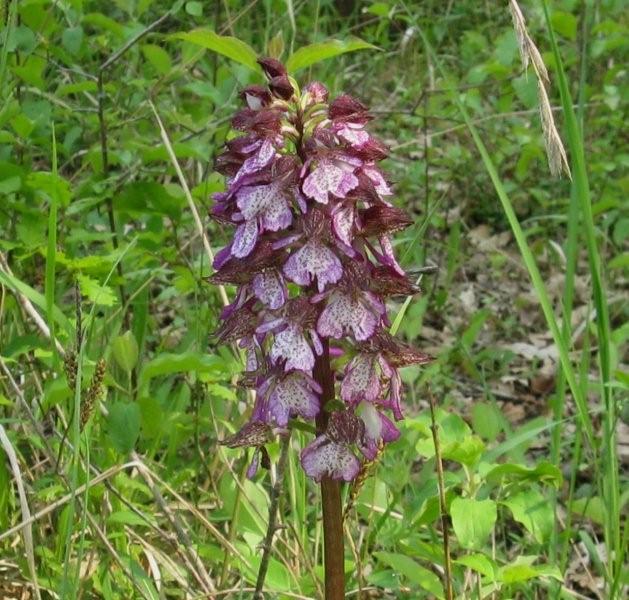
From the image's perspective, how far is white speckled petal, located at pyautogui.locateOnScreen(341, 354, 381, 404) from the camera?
5.00 feet

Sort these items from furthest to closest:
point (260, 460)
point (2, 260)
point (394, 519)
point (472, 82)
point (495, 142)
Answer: point (495, 142)
point (472, 82)
point (394, 519)
point (2, 260)
point (260, 460)

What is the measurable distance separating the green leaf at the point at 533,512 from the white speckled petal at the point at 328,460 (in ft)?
1.57

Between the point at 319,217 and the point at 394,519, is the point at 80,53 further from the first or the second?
the point at 319,217

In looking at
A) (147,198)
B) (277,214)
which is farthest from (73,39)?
(277,214)

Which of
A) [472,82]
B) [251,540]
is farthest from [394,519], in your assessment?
[472,82]

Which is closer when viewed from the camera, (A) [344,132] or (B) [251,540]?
(A) [344,132]

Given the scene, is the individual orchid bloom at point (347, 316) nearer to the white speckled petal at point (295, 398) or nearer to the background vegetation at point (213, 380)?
the white speckled petal at point (295, 398)

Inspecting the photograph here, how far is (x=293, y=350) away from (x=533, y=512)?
712mm

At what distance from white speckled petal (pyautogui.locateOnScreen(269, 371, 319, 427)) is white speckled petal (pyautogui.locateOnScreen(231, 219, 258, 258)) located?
0.19m

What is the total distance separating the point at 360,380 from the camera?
1528 millimetres

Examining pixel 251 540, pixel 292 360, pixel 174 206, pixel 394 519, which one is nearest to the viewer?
pixel 292 360

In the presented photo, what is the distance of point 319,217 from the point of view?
1462mm

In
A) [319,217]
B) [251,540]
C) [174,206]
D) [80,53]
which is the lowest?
[251,540]

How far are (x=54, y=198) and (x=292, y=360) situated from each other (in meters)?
0.63
